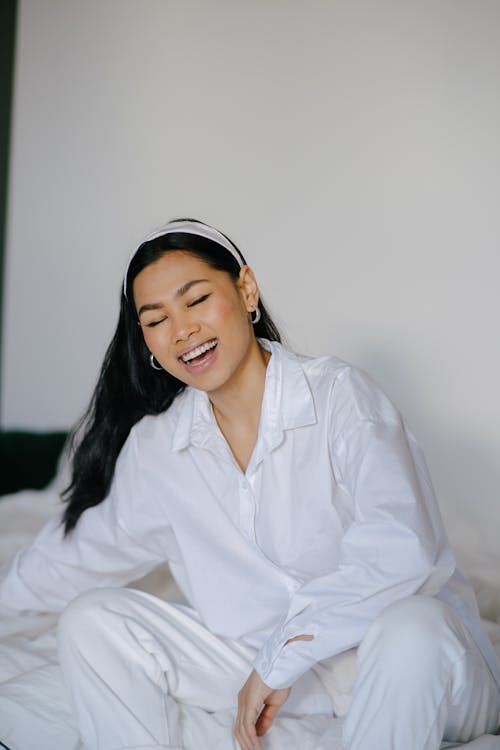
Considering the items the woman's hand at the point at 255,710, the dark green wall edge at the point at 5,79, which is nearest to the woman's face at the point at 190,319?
the woman's hand at the point at 255,710

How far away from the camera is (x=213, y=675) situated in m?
1.61

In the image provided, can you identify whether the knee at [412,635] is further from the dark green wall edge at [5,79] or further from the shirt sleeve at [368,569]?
the dark green wall edge at [5,79]

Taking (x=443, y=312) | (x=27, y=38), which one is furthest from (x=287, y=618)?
(x=27, y=38)

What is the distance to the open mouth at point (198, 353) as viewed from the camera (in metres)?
1.58

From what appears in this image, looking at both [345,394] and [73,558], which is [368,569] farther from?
[73,558]

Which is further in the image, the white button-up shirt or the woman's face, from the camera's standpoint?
the woman's face

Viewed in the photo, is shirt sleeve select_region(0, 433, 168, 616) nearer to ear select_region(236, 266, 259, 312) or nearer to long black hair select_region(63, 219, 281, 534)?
long black hair select_region(63, 219, 281, 534)

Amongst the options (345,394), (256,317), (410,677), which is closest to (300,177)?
(256,317)

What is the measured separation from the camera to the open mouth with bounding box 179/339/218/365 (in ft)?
5.20

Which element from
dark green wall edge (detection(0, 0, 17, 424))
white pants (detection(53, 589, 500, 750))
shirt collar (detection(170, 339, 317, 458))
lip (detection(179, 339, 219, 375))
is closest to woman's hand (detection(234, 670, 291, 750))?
white pants (detection(53, 589, 500, 750))

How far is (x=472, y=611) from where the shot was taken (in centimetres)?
153

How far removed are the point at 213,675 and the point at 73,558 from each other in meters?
0.39

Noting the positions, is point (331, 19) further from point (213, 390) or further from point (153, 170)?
point (213, 390)

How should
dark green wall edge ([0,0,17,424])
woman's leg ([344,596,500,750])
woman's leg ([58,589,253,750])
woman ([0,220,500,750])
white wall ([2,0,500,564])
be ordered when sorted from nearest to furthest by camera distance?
woman's leg ([344,596,500,750])
woman ([0,220,500,750])
woman's leg ([58,589,253,750])
white wall ([2,0,500,564])
dark green wall edge ([0,0,17,424])
